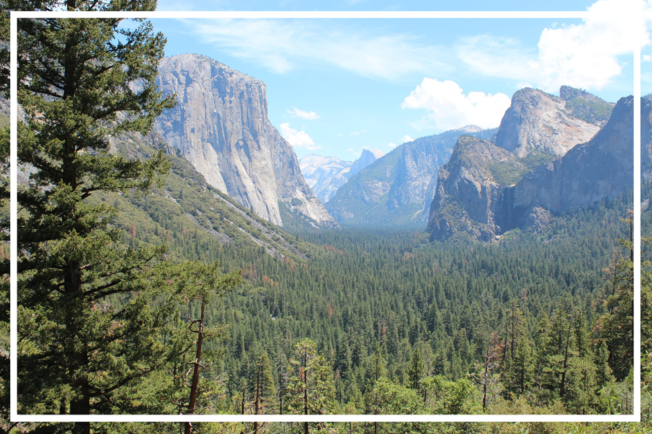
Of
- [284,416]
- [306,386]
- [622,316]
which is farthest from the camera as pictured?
[622,316]

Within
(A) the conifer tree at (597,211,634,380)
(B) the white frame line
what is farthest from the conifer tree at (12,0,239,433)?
(A) the conifer tree at (597,211,634,380)

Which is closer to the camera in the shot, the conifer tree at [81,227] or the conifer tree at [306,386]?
the conifer tree at [81,227]

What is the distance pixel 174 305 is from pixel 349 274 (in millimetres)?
120647

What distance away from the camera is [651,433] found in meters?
9.31

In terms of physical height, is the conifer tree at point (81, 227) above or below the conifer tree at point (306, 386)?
above

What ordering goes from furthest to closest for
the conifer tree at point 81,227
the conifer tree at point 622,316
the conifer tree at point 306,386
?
the conifer tree at point 622,316 → the conifer tree at point 306,386 → the conifer tree at point 81,227

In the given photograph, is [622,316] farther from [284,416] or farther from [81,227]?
[81,227]

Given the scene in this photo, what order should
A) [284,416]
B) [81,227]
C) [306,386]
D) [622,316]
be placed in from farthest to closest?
[622,316] < [306,386] < [284,416] < [81,227]

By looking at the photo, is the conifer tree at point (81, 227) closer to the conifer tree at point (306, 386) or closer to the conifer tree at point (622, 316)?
the conifer tree at point (306, 386)

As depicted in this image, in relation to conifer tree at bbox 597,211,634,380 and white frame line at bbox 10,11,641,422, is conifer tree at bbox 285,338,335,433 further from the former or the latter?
conifer tree at bbox 597,211,634,380

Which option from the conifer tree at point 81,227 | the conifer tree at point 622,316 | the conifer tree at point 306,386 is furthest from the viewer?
the conifer tree at point 622,316

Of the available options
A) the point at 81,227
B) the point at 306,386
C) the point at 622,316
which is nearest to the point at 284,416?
the point at 306,386

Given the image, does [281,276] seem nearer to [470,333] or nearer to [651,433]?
[470,333]

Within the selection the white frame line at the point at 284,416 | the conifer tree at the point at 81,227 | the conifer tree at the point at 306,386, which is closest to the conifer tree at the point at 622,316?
the white frame line at the point at 284,416
